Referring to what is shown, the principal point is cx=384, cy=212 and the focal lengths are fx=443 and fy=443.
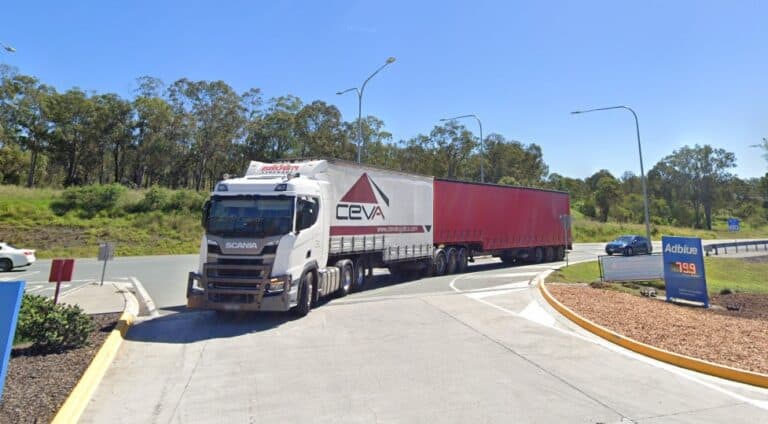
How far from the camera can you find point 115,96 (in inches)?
2009

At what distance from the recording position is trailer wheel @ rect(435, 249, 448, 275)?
18.2 m

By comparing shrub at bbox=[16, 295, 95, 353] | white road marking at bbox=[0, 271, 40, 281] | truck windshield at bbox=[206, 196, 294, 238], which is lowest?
white road marking at bbox=[0, 271, 40, 281]

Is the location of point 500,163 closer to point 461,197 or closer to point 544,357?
point 461,197

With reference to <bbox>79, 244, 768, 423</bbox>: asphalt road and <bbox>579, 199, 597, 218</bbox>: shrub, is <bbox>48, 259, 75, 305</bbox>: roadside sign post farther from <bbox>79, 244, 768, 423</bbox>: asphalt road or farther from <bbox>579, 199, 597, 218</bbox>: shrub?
<bbox>579, 199, 597, 218</bbox>: shrub

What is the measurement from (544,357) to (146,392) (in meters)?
5.91

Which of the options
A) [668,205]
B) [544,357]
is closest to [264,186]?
[544,357]

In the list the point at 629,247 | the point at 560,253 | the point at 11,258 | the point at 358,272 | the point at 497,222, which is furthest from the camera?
the point at 629,247

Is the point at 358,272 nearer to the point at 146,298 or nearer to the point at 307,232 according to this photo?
the point at 307,232

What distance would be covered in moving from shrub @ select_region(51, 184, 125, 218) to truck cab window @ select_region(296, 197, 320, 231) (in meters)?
33.9

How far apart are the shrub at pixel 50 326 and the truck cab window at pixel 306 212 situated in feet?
14.5

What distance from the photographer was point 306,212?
10.5m

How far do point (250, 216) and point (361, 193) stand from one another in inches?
185

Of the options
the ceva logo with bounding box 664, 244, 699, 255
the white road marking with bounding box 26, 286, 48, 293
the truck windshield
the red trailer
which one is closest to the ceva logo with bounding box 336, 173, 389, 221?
the truck windshield

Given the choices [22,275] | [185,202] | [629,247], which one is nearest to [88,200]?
[185,202]
